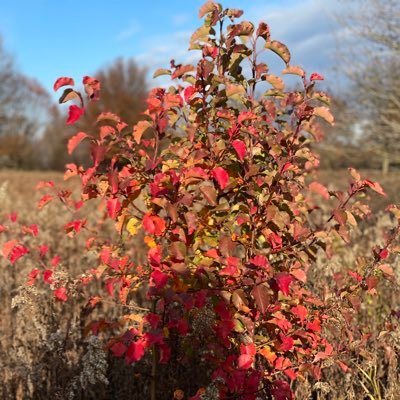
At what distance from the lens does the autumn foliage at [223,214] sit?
167 centimetres

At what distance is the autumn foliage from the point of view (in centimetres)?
167

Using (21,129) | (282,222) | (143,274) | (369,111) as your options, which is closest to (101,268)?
(143,274)

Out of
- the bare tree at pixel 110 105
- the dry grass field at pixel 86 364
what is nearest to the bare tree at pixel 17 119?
the bare tree at pixel 110 105

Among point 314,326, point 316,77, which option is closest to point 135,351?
point 314,326

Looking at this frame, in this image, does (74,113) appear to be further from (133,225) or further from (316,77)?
(316,77)

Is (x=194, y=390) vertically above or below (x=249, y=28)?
below

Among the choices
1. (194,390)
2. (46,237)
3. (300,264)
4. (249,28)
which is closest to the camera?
(249,28)

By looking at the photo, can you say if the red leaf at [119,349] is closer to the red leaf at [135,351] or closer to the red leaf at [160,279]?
the red leaf at [135,351]

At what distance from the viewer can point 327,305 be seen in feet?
6.75

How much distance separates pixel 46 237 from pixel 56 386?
3.12 metres

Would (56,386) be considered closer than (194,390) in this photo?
Yes

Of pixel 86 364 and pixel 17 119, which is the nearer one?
pixel 86 364

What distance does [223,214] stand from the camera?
1.86 meters

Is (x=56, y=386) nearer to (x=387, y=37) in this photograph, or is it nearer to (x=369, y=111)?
(x=387, y=37)
